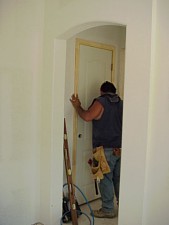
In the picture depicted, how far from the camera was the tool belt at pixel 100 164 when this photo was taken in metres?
3.25

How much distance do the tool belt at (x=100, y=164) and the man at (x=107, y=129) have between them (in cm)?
5

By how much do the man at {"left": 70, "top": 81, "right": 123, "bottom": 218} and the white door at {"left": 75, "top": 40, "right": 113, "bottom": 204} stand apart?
26 centimetres

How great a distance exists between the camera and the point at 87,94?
11.8 feet

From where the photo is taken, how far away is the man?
3301 mm

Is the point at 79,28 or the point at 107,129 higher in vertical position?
the point at 79,28

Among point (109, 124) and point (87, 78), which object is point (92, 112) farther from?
point (87, 78)

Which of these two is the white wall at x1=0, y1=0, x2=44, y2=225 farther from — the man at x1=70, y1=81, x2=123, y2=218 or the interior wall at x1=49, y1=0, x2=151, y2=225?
the interior wall at x1=49, y1=0, x2=151, y2=225

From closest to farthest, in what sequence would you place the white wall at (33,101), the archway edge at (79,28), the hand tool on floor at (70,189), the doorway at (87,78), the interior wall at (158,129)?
1. the interior wall at (158,129)
2. the archway edge at (79,28)
3. the white wall at (33,101)
4. the hand tool on floor at (70,189)
5. the doorway at (87,78)

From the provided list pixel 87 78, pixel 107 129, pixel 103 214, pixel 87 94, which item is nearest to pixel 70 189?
pixel 103 214

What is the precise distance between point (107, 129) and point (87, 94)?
57 cm

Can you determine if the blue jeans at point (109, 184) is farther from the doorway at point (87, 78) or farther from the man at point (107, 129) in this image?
the doorway at point (87, 78)

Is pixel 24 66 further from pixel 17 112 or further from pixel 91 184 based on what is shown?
pixel 91 184

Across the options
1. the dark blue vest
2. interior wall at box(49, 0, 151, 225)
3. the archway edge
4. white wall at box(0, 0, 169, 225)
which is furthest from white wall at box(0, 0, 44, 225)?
interior wall at box(49, 0, 151, 225)

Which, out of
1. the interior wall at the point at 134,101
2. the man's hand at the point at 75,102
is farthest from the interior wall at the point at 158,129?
the man's hand at the point at 75,102
